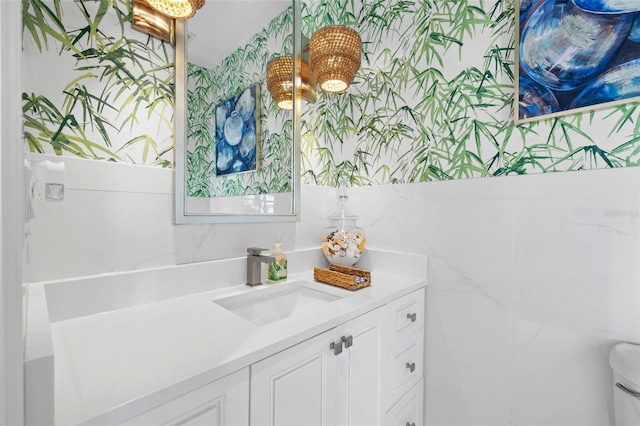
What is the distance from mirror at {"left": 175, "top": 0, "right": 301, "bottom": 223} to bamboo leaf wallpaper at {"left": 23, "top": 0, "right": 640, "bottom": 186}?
0.03 meters

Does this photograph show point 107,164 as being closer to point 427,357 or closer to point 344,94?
point 344,94

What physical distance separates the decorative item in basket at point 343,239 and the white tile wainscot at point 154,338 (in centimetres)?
24

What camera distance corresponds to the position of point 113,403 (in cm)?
48

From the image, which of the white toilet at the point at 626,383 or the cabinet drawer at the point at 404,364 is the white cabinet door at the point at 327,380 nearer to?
the cabinet drawer at the point at 404,364

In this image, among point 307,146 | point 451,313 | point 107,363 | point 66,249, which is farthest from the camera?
point 307,146

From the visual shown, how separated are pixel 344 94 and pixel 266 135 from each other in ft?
1.92

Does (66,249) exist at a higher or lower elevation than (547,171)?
lower

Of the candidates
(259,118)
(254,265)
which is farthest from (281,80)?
(254,265)

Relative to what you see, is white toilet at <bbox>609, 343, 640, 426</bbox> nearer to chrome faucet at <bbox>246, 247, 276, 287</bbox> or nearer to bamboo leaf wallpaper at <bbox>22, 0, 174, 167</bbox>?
chrome faucet at <bbox>246, 247, 276, 287</bbox>

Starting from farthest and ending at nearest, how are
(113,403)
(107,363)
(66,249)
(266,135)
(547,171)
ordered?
(266,135) → (547,171) → (66,249) → (107,363) → (113,403)

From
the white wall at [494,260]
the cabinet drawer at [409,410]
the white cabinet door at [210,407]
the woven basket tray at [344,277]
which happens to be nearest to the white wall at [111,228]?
the white wall at [494,260]

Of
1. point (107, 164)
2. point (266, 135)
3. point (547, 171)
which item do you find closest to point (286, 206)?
point (266, 135)

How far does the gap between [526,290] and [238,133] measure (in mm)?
1348

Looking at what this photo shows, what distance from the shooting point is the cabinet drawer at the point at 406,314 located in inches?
44.7
